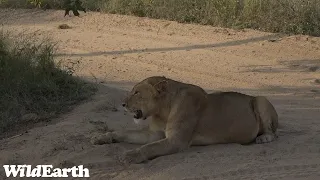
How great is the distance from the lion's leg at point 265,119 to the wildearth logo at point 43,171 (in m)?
1.86

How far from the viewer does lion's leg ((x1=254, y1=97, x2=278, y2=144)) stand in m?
6.48

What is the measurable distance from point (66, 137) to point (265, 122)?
6.68 feet

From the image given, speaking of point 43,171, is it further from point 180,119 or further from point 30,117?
point 30,117

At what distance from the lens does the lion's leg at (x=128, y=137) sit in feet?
20.3

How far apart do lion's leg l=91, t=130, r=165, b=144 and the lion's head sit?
23 centimetres

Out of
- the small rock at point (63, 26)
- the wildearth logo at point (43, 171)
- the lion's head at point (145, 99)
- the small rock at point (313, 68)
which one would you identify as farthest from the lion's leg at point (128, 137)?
the small rock at point (63, 26)

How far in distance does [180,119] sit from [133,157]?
0.58 meters

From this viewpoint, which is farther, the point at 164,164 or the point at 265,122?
the point at 265,122

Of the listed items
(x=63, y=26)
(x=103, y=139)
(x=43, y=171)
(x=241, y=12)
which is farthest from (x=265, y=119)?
(x=63, y=26)

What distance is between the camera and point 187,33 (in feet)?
41.1

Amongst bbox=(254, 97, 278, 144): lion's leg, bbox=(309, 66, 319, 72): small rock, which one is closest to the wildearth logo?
bbox=(254, 97, 278, 144): lion's leg

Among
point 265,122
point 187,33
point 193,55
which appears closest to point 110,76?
point 193,55

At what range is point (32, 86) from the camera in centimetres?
804

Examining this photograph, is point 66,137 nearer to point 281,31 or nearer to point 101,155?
point 101,155
